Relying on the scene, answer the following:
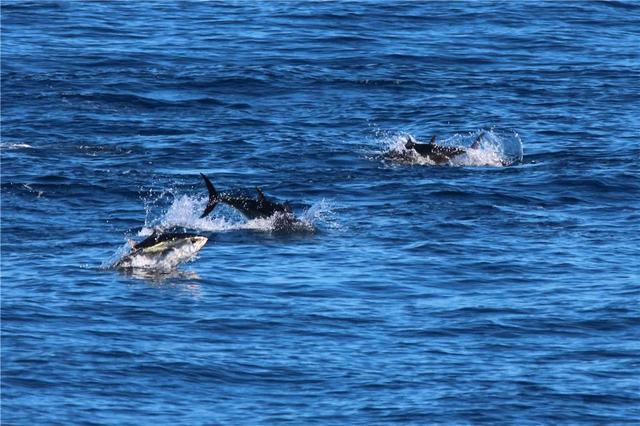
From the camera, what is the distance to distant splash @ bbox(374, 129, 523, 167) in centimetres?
3189

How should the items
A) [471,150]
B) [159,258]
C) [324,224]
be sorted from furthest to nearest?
[471,150]
[324,224]
[159,258]

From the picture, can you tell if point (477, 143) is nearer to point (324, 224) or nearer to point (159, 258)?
point (324, 224)

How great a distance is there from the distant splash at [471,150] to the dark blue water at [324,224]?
6.0 inches

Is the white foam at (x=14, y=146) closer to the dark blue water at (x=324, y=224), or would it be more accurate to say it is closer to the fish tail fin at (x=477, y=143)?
the dark blue water at (x=324, y=224)

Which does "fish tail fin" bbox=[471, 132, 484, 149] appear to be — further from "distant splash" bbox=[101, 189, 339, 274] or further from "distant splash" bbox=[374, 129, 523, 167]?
"distant splash" bbox=[101, 189, 339, 274]

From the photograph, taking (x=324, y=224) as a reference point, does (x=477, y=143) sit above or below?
Answer: above

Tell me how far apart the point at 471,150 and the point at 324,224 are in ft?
20.8

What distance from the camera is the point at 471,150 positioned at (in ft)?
106

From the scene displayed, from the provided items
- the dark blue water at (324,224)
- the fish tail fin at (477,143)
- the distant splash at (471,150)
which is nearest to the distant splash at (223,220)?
the dark blue water at (324,224)

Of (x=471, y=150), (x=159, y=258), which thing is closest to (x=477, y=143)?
(x=471, y=150)

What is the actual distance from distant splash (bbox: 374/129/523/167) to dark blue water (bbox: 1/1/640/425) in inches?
6.0

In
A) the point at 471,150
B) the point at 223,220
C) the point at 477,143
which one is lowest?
the point at 223,220

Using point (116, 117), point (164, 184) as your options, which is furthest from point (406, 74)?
point (164, 184)

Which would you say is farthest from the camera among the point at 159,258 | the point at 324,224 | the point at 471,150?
the point at 471,150
